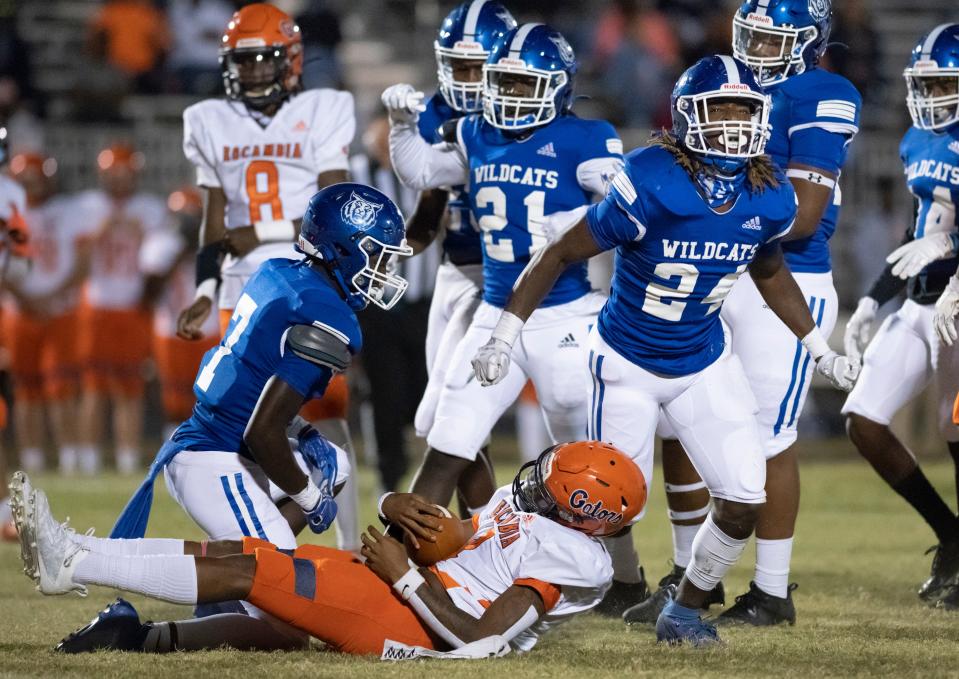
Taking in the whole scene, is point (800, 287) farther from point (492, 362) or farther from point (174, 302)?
point (174, 302)

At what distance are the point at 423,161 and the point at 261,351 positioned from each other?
154 centimetres

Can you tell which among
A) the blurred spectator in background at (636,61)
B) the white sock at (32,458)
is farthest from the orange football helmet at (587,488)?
the blurred spectator in background at (636,61)

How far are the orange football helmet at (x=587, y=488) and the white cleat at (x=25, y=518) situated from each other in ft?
4.82

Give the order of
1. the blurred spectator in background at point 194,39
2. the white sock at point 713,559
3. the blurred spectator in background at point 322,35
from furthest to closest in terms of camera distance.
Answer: the blurred spectator in background at point 194,39 → the blurred spectator in background at point 322,35 → the white sock at point 713,559

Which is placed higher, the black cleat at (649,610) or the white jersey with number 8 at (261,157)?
the white jersey with number 8 at (261,157)

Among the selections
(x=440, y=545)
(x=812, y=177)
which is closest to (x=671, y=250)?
(x=812, y=177)

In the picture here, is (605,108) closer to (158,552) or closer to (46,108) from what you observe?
(46,108)

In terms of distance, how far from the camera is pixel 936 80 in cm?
598

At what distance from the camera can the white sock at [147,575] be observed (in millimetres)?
4105

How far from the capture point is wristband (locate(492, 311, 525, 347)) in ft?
15.4

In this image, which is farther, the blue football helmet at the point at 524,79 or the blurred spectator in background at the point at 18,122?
the blurred spectator in background at the point at 18,122

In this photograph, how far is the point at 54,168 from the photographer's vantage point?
11938 mm

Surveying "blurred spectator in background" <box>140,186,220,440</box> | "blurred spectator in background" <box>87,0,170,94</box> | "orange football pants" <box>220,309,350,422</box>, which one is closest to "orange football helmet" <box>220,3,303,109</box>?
"orange football pants" <box>220,309,350,422</box>

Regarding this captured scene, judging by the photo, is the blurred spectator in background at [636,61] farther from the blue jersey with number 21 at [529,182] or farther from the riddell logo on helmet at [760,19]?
the blue jersey with number 21 at [529,182]
